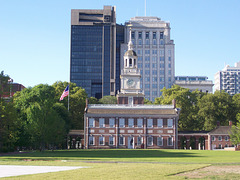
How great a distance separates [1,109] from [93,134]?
25744mm

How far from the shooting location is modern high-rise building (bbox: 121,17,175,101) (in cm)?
16800

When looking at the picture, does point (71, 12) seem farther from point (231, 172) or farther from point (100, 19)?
point (231, 172)

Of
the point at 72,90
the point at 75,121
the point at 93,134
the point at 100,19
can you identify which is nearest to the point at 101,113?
the point at 93,134

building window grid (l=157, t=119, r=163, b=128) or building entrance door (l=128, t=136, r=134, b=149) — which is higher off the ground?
building window grid (l=157, t=119, r=163, b=128)

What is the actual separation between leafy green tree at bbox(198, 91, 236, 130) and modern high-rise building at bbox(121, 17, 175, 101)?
7222 centimetres

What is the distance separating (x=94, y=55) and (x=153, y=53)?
25.7 meters

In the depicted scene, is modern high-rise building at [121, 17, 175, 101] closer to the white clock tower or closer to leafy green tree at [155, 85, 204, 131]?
leafy green tree at [155, 85, 204, 131]

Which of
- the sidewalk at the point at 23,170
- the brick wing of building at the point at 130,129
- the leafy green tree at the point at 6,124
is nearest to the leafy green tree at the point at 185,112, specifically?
the brick wing of building at the point at 130,129

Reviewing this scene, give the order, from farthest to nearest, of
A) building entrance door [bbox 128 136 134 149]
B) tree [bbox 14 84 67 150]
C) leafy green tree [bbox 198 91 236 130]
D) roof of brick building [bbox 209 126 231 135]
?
1. leafy green tree [bbox 198 91 236 130]
2. roof of brick building [bbox 209 126 231 135]
3. building entrance door [bbox 128 136 134 149]
4. tree [bbox 14 84 67 150]

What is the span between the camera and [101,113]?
7750 centimetres

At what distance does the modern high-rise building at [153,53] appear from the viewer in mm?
168000

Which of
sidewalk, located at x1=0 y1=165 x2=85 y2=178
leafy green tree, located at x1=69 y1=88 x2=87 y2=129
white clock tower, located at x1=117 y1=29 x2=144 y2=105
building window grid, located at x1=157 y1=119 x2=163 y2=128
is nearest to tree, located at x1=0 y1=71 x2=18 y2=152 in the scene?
sidewalk, located at x1=0 y1=165 x2=85 y2=178

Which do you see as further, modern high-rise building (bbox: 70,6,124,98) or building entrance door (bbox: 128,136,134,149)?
modern high-rise building (bbox: 70,6,124,98)

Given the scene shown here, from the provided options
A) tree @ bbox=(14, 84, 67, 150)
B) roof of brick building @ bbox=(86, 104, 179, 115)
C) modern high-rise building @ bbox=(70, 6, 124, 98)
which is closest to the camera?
tree @ bbox=(14, 84, 67, 150)
